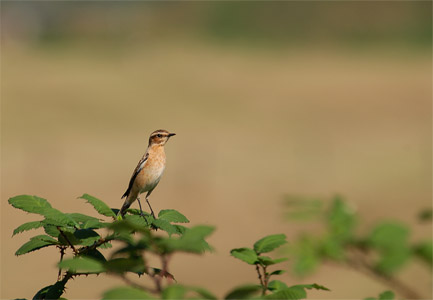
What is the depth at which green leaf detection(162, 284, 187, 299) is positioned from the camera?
186 centimetres

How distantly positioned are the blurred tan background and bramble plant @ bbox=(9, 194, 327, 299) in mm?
1656

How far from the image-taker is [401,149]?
35688mm

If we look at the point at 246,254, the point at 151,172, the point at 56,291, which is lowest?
the point at 56,291

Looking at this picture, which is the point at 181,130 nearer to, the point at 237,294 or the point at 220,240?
the point at 220,240

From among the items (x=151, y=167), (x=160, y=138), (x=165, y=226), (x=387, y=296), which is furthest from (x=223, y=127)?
(x=387, y=296)

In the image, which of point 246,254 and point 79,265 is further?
point 246,254

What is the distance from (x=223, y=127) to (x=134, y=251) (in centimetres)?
4142

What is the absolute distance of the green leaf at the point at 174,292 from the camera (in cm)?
186

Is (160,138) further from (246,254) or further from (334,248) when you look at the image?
(246,254)

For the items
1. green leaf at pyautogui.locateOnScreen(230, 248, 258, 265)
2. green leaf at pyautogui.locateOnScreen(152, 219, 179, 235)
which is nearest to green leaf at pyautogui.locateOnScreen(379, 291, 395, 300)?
green leaf at pyautogui.locateOnScreen(230, 248, 258, 265)

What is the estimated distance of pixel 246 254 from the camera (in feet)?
9.16

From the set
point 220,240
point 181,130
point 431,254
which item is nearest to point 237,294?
point 431,254

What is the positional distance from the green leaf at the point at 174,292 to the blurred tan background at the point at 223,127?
8.31ft

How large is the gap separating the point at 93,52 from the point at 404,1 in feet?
191
